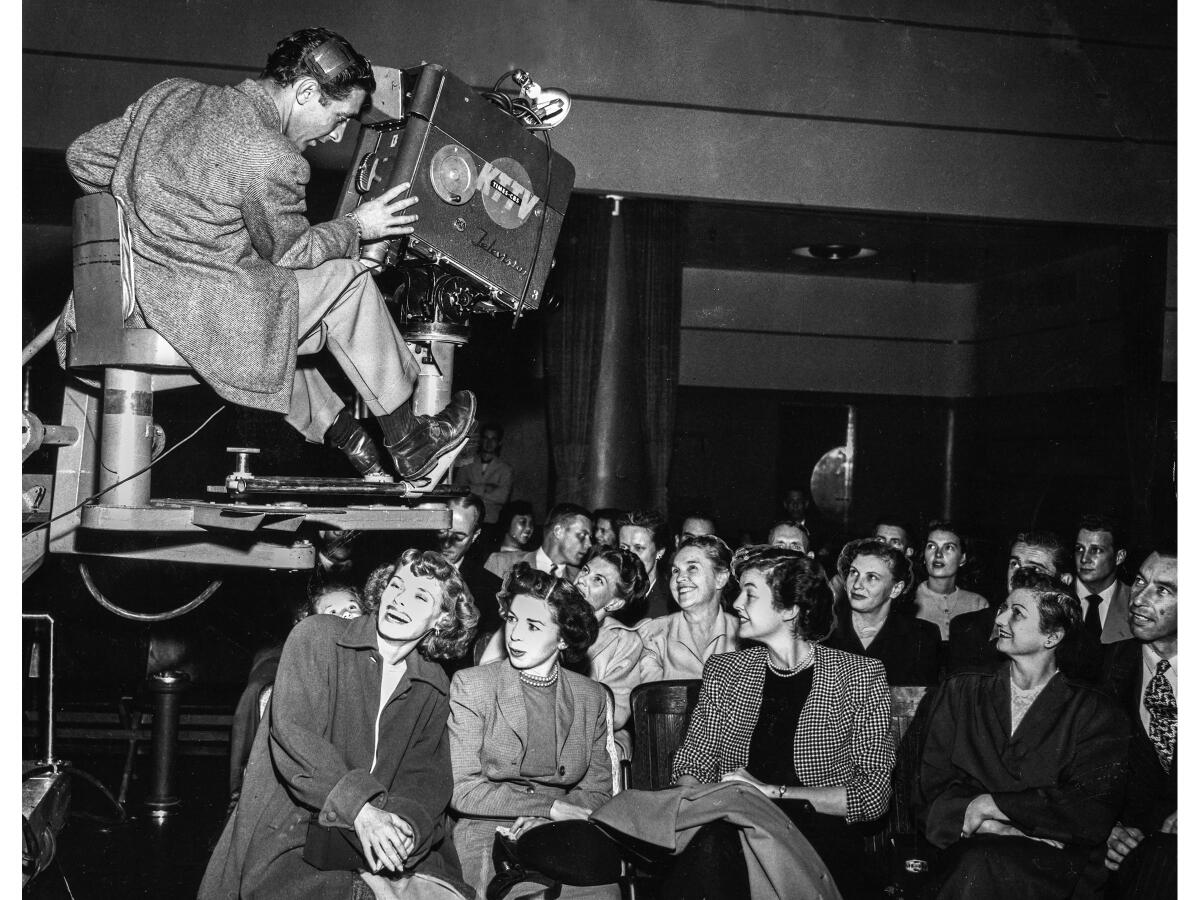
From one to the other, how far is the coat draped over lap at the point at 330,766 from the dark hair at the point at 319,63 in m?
1.59

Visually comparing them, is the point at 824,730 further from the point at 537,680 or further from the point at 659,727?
the point at 537,680

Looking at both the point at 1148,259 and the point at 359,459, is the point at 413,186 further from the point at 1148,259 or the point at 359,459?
the point at 1148,259

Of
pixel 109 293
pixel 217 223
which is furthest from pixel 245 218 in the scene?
pixel 109 293

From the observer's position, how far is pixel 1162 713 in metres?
3.52

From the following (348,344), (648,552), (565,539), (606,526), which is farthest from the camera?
(606,526)

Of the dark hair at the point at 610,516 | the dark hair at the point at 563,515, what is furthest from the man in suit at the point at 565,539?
the dark hair at the point at 610,516

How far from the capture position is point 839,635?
4855 millimetres

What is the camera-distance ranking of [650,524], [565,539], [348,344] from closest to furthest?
[348,344] < [650,524] < [565,539]

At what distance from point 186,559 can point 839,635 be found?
2870 mm

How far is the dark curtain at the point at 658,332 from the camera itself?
8.07 metres

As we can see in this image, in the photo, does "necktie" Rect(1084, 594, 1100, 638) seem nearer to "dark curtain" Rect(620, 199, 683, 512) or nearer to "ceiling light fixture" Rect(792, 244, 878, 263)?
"dark curtain" Rect(620, 199, 683, 512)

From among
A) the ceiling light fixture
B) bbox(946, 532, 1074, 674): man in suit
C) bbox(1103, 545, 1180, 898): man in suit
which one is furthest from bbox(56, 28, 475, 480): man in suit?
the ceiling light fixture

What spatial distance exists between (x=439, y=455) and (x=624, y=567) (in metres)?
1.47

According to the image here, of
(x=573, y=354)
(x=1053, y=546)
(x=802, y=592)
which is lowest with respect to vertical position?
(x=802, y=592)
